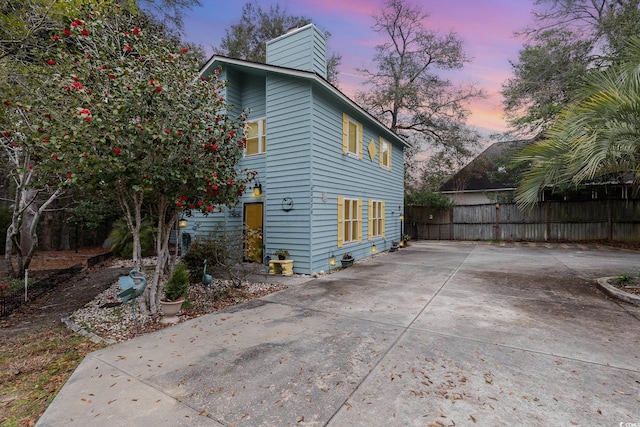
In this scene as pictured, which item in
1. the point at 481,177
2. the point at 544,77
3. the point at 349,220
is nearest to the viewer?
the point at 349,220

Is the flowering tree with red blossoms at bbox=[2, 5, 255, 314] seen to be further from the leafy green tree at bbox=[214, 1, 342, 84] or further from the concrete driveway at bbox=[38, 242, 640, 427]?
the leafy green tree at bbox=[214, 1, 342, 84]

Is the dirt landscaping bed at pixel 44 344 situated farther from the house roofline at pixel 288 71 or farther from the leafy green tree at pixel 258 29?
the leafy green tree at pixel 258 29

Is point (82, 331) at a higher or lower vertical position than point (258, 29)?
lower

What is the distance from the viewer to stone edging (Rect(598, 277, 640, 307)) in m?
4.71

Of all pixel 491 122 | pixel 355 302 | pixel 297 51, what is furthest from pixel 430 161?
pixel 355 302

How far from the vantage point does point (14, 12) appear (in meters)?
4.80

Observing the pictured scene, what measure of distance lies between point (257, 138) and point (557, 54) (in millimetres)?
13233

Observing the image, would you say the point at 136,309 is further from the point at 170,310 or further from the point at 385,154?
the point at 385,154

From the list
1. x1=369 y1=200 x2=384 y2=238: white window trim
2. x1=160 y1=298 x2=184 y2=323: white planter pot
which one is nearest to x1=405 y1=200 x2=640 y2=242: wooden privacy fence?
x1=369 y1=200 x2=384 y2=238: white window trim

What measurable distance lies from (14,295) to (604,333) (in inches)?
375

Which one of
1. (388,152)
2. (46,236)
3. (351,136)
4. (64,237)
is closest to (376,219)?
(388,152)

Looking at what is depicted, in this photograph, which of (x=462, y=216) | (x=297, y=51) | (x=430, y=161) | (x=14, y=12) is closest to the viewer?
(x=14, y=12)

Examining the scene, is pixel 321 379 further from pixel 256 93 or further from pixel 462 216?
pixel 462 216

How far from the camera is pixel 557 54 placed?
40.1ft
